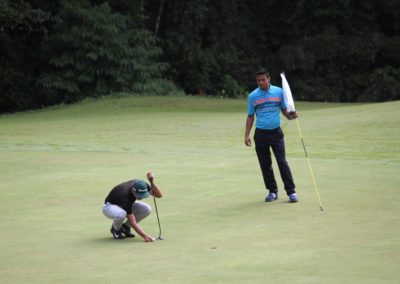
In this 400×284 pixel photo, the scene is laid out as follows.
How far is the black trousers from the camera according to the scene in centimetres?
1290

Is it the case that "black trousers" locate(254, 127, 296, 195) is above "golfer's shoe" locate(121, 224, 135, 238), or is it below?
above

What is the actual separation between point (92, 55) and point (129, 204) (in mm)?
32782

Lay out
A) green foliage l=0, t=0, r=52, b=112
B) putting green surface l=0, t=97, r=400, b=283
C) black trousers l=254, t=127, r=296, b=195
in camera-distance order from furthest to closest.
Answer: green foliage l=0, t=0, r=52, b=112 → black trousers l=254, t=127, r=296, b=195 → putting green surface l=0, t=97, r=400, b=283

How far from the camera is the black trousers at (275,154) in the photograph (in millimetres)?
12898

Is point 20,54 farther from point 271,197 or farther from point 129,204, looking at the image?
point 129,204

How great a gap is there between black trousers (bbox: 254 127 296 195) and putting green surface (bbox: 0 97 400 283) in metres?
0.33

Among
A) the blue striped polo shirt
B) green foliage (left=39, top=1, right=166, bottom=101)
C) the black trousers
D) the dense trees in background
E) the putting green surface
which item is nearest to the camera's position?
the putting green surface

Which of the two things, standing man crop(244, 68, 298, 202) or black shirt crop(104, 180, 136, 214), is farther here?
standing man crop(244, 68, 298, 202)

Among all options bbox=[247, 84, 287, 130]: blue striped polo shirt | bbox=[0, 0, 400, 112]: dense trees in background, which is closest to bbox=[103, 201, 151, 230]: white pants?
bbox=[247, 84, 287, 130]: blue striped polo shirt

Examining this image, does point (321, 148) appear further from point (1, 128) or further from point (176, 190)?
point (1, 128)

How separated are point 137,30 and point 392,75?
13.9m

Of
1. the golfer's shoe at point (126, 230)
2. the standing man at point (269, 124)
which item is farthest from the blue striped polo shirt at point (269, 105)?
the golfer's shoe at point (126, 230)

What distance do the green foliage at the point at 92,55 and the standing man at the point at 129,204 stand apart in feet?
106

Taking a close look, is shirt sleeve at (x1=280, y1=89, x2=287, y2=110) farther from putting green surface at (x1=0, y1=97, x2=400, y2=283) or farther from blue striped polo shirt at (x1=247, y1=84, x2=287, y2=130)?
putting green surface at (x1=0, y1=97, x2=400, y2=283)
